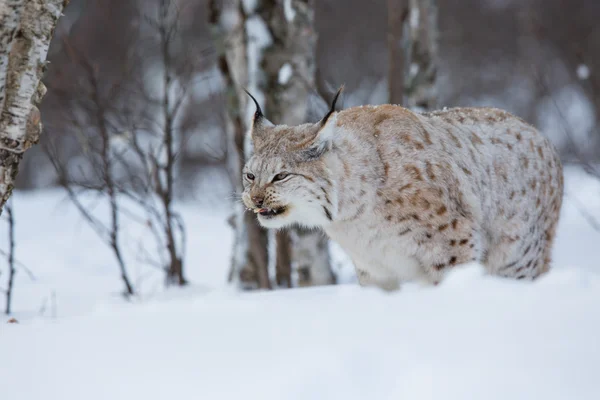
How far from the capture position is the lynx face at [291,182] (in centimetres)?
377

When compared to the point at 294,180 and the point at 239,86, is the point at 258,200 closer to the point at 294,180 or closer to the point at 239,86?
the point at 294,180

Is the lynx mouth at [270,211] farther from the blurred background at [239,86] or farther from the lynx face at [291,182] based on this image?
the blurred background at [239,86]

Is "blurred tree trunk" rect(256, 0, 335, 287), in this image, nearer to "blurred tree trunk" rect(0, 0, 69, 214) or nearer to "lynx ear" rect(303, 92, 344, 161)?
"lynx ear" rect(303, 92, 344, 161)

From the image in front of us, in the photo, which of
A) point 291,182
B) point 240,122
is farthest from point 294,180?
point 240,122

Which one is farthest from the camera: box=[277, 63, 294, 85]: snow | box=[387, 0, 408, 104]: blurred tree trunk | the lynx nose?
box=[387, 0, 408, 104]: blurred tree trunk

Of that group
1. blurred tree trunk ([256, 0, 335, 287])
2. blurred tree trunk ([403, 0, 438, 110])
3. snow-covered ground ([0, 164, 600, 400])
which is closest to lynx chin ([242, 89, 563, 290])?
snow-covered ground ([0, 164, 600, 400])

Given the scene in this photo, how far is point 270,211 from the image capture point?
3768 millimetres

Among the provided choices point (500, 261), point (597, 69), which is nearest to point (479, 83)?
point (597, 69)

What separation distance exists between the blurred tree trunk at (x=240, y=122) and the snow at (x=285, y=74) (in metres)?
0.28

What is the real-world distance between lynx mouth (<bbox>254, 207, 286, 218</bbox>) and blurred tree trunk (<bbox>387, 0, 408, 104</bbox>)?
3.36m

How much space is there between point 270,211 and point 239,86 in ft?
8.77

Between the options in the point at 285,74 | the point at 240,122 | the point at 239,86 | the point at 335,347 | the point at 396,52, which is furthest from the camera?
the point at 396,52

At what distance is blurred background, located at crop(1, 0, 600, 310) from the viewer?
602 centimetres

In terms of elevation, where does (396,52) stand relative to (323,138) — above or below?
above
